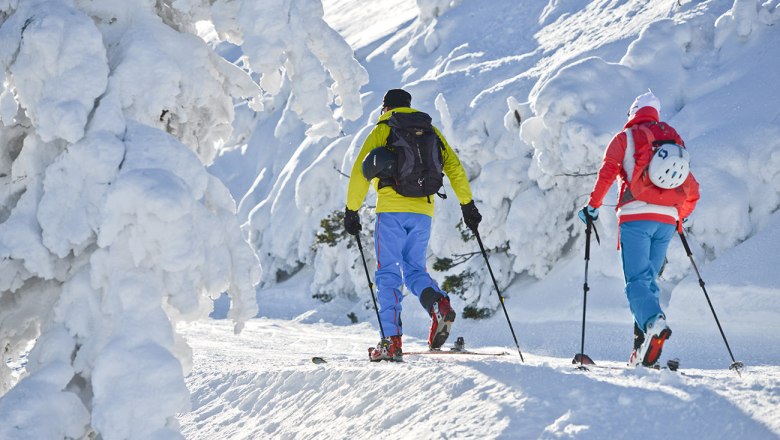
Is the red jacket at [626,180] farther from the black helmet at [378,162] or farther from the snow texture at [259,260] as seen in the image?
the black helmet at [378,162]

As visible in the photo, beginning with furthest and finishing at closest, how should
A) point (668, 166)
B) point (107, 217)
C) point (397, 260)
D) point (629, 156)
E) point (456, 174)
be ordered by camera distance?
point (456, 174) < point (397, 260) < point (629, 156) < point (668, 166) < point (107, 217)

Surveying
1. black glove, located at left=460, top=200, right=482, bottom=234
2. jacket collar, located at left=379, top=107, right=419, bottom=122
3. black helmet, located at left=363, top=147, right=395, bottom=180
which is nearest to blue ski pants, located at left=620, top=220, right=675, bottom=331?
black glove, located at left=460, top=200, right=482, bottom=234

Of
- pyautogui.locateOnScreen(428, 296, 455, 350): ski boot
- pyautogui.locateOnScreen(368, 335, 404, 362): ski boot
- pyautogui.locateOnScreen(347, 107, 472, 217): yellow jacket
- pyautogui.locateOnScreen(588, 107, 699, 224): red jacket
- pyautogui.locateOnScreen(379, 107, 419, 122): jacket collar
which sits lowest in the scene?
pyautogui.locateOnScreen(368, 335, 404, 362): ski boot

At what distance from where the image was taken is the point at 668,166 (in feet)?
15.6

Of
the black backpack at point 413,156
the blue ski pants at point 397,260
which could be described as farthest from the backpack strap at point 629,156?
the blue ski pants at point 397,260

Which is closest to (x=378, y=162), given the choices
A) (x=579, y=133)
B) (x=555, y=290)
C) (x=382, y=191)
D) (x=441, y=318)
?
(x=382, y=191)

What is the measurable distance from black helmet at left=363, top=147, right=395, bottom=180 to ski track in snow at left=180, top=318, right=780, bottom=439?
4.63 feet

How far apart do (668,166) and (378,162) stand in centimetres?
201

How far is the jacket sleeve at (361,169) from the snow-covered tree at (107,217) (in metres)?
0.93

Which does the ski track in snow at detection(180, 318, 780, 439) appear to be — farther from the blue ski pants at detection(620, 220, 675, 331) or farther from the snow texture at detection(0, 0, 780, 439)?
the blue ski pants at detection(620, 220, 675, 331)

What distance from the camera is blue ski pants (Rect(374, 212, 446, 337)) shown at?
18.1 feet

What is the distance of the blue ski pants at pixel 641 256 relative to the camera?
4.77m

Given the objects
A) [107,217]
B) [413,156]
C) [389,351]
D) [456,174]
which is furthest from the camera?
[456,174]

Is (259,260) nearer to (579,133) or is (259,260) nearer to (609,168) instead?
(609,168)
